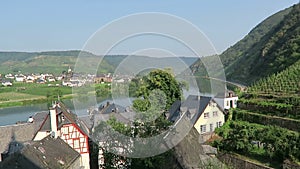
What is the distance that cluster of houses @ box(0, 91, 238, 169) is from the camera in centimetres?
1364

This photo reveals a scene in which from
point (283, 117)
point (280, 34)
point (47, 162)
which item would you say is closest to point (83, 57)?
point (47, 162)

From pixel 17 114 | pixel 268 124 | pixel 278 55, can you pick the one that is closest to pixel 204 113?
pixel 268 124

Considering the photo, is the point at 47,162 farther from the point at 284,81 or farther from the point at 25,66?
the point at 25,66

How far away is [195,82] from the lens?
1366 centimetres

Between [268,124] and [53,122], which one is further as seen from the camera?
[268,124]

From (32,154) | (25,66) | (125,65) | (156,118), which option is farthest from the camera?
(25,66)

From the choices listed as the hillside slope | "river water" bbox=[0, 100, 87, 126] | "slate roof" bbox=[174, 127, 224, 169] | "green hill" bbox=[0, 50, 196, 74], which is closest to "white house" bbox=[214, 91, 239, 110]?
"river water" bbox=[0, 100, 87, 126]

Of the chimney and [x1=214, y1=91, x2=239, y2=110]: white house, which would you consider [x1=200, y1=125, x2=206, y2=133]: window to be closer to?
[x1=214, y1=91, x2=239, y2=110]: white house

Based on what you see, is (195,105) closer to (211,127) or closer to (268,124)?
(211,127)

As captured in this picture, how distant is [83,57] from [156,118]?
3224 mm

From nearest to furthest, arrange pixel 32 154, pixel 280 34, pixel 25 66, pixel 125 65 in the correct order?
pixel 125 65
pixel 32 154
pixel 280 34
pixel 25 66

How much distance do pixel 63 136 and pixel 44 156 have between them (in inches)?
139

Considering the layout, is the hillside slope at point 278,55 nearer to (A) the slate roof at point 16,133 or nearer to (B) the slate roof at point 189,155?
(B) the slate roof at point 189,155

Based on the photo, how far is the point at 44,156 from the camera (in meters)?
14.4
